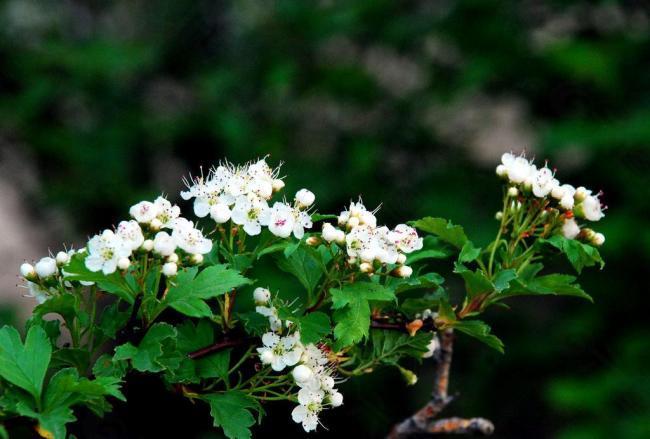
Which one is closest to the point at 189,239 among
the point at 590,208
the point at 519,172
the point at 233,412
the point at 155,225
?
the point at 155,225

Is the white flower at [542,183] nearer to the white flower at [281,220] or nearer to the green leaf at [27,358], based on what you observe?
the white flower at [281,220]

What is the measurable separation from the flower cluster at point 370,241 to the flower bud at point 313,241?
24 millimetres

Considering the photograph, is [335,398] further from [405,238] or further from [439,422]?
[439,422]

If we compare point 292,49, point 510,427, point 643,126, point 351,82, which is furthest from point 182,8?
point 510,427

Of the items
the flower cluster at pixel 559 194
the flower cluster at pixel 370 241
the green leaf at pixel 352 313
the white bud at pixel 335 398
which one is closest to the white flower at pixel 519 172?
the flower cluster at pixel 559 194

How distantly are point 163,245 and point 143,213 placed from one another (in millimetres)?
76

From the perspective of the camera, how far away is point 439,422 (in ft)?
5.49

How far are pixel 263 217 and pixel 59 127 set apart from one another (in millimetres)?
3816

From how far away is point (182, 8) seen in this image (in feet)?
17.2

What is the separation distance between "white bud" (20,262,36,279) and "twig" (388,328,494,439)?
30.4 inches

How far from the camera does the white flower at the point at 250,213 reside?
1.30 meters

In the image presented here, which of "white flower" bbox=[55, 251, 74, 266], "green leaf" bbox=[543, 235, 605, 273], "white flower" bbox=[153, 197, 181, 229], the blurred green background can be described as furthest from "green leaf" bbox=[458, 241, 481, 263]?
the blurred green background

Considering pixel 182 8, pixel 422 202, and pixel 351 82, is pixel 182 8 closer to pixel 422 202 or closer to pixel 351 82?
pixel 351 82

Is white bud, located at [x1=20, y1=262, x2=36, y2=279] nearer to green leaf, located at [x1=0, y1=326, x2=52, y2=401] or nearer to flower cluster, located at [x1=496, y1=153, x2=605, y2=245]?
green leaf, located at [x1=0, y1=326, x2=52, y2=401]
